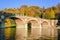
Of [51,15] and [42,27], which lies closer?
[42,27]

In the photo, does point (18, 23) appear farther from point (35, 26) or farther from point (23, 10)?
point (23, 10)

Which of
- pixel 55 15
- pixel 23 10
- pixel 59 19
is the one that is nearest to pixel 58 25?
pixel 59 19

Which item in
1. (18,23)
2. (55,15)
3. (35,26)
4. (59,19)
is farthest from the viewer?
(55,15)

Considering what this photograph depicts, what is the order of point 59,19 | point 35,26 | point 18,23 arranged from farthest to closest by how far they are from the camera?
1. point 59,19
2. point 35,26
3. point 18,23

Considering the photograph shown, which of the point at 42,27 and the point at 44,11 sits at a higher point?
the point at 44,11

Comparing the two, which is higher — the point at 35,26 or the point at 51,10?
the point at 51,10

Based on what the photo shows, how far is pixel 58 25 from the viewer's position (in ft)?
166

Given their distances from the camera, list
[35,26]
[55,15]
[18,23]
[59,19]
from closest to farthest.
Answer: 1. [18,23]
2. [35,26]
3. [59,19]
4. [55,15]

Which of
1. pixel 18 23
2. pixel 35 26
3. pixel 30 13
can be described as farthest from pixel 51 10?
pixel 18 23

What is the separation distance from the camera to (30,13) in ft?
177

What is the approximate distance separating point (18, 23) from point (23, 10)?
13031 mm

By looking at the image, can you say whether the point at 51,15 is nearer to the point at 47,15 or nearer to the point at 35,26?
the point at 47,15

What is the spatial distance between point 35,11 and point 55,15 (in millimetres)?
5228

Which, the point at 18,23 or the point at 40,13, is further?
the point at 40,13
